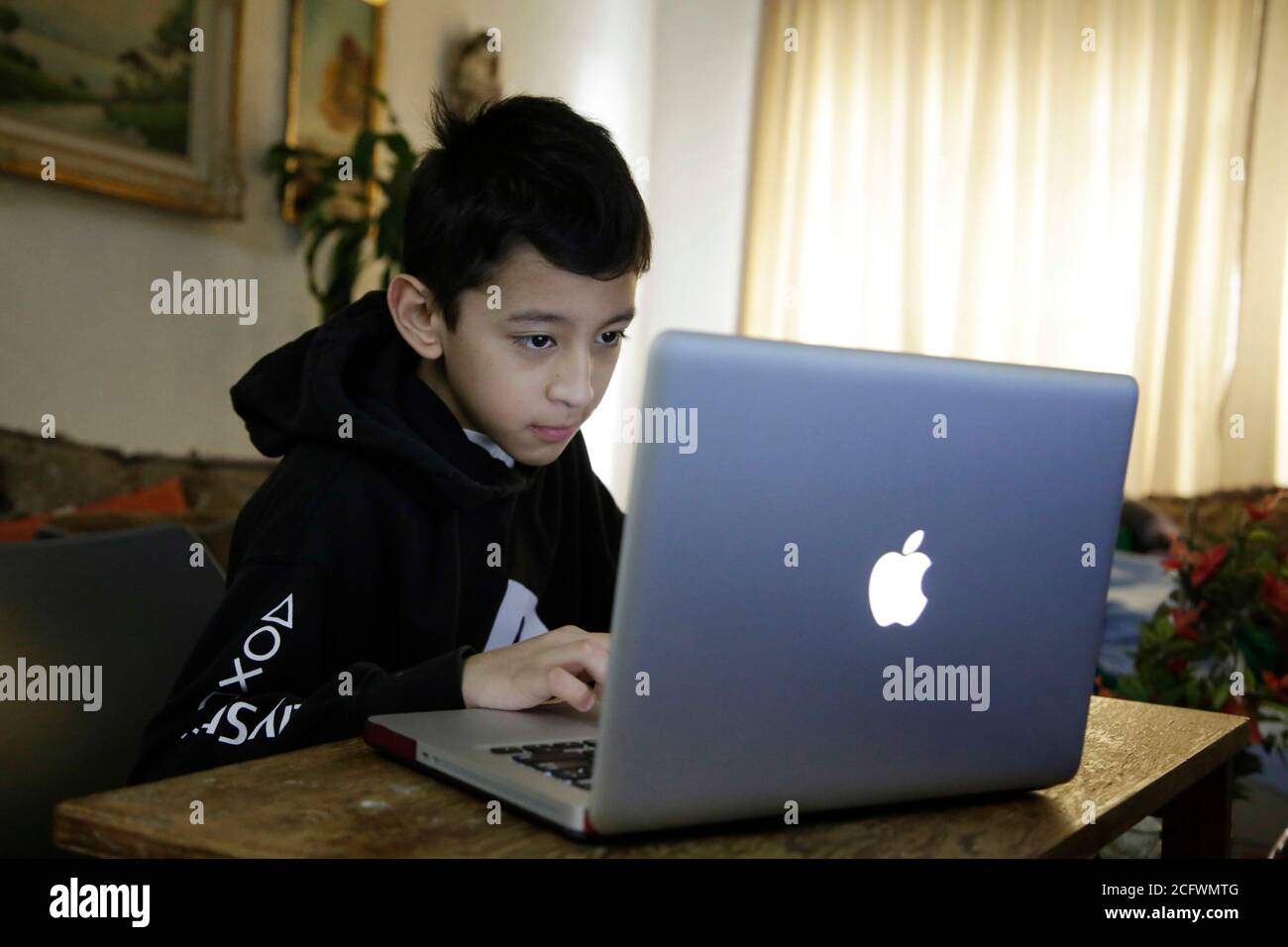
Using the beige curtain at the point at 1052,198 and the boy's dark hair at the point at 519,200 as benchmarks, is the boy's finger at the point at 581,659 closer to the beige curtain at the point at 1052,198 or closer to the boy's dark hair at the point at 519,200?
the boy's dark hair at the point at 519,200

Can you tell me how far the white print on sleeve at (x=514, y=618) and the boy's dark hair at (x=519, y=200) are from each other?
0.29 metres

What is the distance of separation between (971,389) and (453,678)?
423 millimetres

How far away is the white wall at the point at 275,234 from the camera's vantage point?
253cm

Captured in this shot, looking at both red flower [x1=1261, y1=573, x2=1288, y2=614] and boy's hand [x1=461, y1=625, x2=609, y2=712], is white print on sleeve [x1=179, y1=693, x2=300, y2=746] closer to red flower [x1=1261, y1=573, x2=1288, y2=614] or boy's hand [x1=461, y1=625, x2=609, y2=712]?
boy's hand [x1=461, y1=625, x2=609, y2=712]

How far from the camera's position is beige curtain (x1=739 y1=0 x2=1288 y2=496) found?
3.56 m

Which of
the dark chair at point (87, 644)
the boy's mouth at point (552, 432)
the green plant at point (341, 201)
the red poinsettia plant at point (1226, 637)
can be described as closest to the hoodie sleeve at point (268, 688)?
the dark chair at point (87, 644)

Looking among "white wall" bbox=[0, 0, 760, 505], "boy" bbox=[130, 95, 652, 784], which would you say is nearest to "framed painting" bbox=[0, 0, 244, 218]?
"white wall" bbox=[0, 0, 760, 505]

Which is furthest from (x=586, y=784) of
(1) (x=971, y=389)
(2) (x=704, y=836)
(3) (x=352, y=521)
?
(3) (x=352, y=521)

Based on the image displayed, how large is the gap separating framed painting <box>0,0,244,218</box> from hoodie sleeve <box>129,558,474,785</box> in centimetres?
181

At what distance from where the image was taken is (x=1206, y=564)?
196cm

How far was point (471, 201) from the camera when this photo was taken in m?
1.17

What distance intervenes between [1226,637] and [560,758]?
1.55 metres

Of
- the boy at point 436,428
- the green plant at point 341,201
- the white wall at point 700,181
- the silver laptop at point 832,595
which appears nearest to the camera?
the silver laptop at point 832,595

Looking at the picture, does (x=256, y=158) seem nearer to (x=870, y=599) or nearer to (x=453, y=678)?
(x=453, y=678)
